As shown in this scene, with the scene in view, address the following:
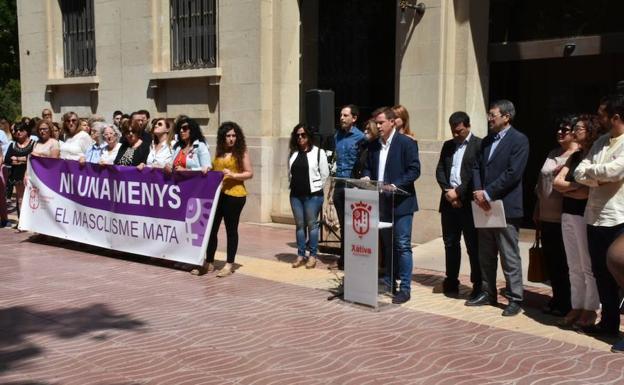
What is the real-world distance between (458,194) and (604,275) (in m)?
1.64

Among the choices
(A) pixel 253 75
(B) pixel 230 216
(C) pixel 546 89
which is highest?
(A) pixel 253 75

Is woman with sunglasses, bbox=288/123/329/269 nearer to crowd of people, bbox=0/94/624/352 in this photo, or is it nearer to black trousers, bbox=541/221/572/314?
crowd of people, bbox=0/94/624/352

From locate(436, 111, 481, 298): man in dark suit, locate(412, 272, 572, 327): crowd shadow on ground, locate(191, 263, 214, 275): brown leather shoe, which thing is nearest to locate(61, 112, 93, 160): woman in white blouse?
locate(191, 263, 214, 275): brown leather shoe

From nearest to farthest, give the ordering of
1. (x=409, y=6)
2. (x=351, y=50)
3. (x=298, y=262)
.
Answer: (x=298, y=262) < (x=409, y=6) < (x=351, y=50)

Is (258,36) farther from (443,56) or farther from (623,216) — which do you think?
(623,216)

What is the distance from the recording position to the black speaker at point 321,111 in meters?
9.49

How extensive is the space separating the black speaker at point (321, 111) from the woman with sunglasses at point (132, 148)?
2.33 meters

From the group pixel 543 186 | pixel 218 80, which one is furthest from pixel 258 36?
pixel 543 186

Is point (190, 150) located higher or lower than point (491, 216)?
higher

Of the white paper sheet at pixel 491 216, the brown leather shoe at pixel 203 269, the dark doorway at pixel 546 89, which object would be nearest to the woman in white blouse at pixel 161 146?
the brown leather shoe at pixel 203 269

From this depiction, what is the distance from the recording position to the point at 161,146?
30.2 feet

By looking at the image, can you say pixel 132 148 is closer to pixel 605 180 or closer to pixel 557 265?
pixel 557 265

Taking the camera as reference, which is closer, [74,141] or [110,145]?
[110,145]

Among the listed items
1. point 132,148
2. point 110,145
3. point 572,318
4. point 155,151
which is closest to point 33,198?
point 110,145
